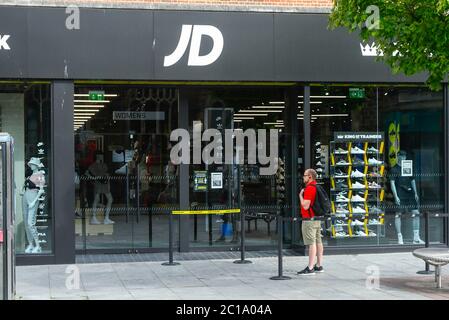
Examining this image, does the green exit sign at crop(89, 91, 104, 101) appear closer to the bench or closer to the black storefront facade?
the black storefront facade

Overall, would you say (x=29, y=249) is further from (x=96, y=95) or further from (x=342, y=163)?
(x=342, y=163)

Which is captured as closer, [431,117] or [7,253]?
[7,253]

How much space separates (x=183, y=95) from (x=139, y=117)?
101 centimetres

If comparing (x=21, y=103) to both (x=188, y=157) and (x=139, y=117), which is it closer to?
(x=139, y=117)

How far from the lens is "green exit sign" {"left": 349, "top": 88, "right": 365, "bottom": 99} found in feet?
50.0

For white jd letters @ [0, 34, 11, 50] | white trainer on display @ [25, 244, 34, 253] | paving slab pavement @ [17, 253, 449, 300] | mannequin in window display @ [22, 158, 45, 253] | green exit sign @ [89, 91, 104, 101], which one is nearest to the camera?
paving slab pavement @ [17, 253, 449, 300]

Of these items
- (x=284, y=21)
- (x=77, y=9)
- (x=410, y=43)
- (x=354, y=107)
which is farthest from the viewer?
(x=354, y=107)

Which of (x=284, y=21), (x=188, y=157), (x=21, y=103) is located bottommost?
(x=188, y=157)

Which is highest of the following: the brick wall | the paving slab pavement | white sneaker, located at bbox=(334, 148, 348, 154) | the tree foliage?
the brick wall

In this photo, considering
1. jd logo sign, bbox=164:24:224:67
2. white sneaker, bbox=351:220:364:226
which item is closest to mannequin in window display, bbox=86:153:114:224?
jd logo sign, bbox=164:24:224:67

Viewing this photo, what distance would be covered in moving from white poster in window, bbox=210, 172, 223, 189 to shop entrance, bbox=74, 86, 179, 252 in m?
0.80

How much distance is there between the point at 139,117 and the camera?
14.8 meters

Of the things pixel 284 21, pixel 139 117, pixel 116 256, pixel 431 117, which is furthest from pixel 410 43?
pixel 116 256

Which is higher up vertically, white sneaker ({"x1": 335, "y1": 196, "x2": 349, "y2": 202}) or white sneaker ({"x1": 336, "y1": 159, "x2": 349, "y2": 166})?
white sneaker ({"x1": 336, "y1": 159, "x2": 349, "y2": 166})
